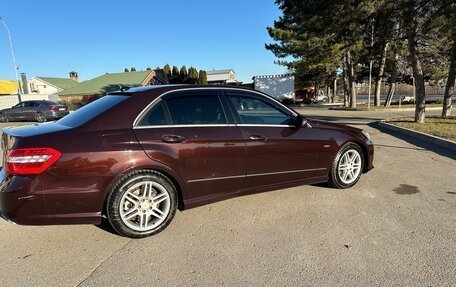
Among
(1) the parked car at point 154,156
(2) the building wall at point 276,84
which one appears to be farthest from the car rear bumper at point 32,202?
(2) the building wall at point 276,84

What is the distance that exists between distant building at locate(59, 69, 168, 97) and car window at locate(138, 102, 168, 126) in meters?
39.4

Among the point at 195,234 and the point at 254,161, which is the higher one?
the point at 254,161

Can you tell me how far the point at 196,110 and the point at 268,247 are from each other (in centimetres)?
170

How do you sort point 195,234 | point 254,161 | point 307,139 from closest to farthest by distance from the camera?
point 195,234 → point 254,161 → point 307,139

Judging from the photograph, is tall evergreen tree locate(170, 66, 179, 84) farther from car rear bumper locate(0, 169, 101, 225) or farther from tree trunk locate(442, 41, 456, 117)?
car rear bumper locate(0, 169, 101, 225)

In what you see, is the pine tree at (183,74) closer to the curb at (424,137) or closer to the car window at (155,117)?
the curb at (424,137)

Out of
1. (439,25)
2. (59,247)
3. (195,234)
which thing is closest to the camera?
(59,247)

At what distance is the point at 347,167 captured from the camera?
16.1 ft

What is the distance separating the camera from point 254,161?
3943mm

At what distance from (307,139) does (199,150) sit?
1590mm

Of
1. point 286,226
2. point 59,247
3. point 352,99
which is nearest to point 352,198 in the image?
point 286,226

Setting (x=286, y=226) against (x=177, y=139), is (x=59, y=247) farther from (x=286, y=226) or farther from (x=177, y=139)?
(x=286, y=226)

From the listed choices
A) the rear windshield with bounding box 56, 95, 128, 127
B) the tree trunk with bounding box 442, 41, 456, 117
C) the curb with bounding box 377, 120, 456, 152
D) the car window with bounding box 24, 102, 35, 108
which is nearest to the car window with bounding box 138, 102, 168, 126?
the rear windshield with bounding box 56, 95, 128, 127

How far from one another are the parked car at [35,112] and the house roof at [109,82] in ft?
72.4
